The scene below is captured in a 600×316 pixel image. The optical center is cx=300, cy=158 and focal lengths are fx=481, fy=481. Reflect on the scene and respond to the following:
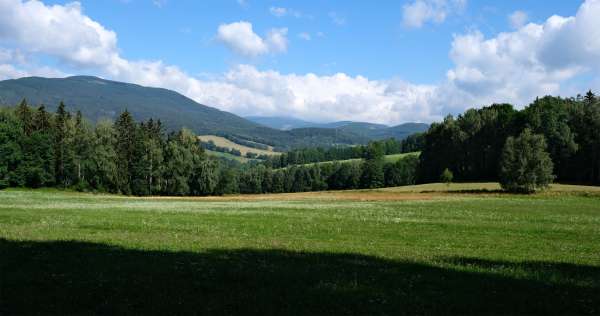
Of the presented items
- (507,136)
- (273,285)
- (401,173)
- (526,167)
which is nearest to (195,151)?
(401,173)

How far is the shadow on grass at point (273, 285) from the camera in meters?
9.70

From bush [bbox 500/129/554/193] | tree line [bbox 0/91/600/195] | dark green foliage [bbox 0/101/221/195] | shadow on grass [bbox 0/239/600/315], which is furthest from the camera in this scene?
dark green foliage [bbox 0/101/221/195]

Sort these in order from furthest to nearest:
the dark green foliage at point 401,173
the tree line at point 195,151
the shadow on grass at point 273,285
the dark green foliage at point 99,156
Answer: the dark green foliage at point 401,173, the dark green foliage at point 99,156, the tree line at point 195,151, the shadow on grass at point 273,285

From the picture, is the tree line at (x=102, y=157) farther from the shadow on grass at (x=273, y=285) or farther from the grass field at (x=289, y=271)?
the shadow on grass at (x=273, y=285)

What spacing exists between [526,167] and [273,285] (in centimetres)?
7553

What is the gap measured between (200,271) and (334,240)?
32.2ft

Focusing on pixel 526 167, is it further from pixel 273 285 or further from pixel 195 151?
pixel 273 285

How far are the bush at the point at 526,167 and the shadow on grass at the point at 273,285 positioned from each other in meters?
66.9

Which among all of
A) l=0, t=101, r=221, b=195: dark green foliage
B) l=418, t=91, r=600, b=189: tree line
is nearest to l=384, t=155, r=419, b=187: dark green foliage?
l=418, t=91, r=600, b=189: tree line

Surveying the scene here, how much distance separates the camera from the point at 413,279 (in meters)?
12.6

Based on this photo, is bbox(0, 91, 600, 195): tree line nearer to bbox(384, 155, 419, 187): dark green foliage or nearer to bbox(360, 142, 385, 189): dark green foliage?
bbox(384, 155, 419, 187): dark green foliage

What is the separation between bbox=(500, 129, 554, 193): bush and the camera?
251ft

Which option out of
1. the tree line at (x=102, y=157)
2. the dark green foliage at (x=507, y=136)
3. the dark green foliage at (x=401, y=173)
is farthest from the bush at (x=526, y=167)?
the dark green foliage at (x=401, y=173)

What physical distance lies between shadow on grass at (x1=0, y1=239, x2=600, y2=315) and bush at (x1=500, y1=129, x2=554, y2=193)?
6694 centimetres
